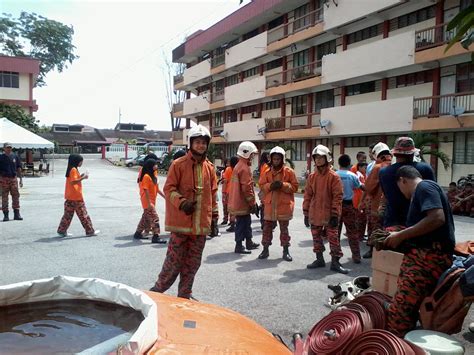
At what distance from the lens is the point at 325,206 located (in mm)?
6414

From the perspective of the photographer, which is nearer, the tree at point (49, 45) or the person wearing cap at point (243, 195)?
the person wearing cap at point (243, 195)

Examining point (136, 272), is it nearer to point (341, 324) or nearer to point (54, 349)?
point (341, 324)

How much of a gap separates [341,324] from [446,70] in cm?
1861

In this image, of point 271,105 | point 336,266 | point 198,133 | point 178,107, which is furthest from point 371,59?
point 178,107

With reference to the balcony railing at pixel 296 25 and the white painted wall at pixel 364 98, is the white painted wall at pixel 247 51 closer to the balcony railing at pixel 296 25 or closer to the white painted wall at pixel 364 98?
the balcony railing at pixel 296 25

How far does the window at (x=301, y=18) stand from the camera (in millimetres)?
26400

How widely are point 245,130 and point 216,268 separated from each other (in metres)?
26.1

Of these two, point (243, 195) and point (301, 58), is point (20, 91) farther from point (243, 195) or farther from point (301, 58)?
point (243, 195)

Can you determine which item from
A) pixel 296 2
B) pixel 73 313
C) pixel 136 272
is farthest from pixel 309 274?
pixel 296 2

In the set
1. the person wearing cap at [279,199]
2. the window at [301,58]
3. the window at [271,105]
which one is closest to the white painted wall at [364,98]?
the window at [301,58]

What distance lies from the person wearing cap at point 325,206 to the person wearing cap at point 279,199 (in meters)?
0.61

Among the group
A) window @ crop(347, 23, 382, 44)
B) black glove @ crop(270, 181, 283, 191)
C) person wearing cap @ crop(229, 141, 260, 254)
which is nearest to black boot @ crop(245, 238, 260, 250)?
person wearing cap @ crop(229, 141, 260, 254)

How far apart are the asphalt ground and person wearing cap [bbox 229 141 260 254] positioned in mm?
413

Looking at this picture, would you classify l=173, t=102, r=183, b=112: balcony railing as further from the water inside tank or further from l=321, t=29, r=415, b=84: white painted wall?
the water inside tank
